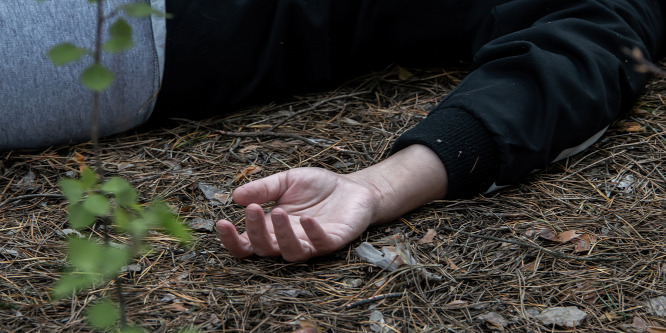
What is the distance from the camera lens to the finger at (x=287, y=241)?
139 cm

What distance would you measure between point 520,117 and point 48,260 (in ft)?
4.10

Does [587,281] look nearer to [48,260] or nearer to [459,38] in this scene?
[459,38]

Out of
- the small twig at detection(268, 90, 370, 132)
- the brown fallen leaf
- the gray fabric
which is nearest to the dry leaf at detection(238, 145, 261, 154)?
the small twig at detection(268, 90, 370, 132)

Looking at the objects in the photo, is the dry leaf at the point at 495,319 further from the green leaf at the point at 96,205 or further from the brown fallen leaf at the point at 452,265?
the green leaf at the point at 96,205

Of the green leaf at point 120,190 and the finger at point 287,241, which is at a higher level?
the green leaf at point 120,190

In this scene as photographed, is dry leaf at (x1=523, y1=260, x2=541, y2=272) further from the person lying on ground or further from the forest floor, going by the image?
the person lying on ground

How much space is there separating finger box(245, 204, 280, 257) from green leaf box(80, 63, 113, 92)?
1.75ft

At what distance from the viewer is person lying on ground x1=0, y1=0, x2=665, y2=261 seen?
1653 millimetres

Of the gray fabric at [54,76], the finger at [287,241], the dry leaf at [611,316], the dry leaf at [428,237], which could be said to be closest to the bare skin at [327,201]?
the finger at [287,241]

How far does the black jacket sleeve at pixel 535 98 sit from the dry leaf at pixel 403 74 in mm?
524

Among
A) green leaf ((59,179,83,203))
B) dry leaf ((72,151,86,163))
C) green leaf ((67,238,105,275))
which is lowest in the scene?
dry leaf ((72,151,86,163))

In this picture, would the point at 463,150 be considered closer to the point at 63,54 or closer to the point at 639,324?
the point at 639,324

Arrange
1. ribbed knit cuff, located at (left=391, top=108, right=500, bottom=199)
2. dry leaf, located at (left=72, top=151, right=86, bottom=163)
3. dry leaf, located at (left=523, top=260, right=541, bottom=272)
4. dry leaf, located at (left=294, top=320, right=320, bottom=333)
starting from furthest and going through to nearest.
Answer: dry leaf, located at (left=72, top=151, right=86, bottom=163) → ribbed knit cuff, located at (left=391, top=108, right=500, bottom=199) → dry leaf, located at (left=523, top=260, right=541, bottom=272) → dry leaf, located at (left=294, top=320, right=320, bottom=333)

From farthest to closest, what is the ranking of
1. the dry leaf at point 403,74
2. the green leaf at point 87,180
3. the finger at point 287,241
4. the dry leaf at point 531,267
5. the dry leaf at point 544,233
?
the dry leaf at point 403,74 < the dry leaf at point 544,233 < the dry leaf at point 531,267 < the finger at point 287,241 < the green leaf at point 87,180
